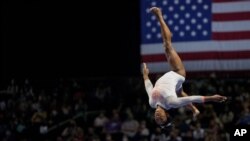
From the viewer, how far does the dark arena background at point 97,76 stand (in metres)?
14.6

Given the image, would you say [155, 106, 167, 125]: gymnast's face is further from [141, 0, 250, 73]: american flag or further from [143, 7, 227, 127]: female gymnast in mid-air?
[141, 0, 250, 73]: american flag

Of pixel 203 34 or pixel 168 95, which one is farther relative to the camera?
pixel 203 34

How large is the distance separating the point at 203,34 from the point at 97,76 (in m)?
5.39

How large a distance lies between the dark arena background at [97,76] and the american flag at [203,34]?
3cm

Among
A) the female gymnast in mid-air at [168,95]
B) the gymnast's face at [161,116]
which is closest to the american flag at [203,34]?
the female gymnast in mid-air at [168,95]

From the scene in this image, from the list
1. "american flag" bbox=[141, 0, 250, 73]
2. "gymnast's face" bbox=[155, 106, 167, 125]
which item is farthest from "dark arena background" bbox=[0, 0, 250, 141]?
"gymnast's face" bbox=[155, 106, 167, 125]

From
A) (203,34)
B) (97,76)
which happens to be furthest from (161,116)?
(97,76)

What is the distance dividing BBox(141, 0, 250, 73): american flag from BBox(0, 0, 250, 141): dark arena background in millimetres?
27

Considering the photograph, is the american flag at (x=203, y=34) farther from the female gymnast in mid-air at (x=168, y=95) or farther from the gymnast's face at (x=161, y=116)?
the gymnast's face at (x=161, y=116)

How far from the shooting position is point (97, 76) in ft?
66.2

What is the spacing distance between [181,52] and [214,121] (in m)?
2.73

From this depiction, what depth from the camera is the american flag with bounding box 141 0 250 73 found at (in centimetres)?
1547

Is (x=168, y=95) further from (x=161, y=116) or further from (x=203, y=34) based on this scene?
(x=203, y=34)

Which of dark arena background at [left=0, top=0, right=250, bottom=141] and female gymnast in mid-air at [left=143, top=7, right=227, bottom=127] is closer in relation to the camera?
female gymnast in mid-air at [left=143, top=7, right=227, bottom=127]
